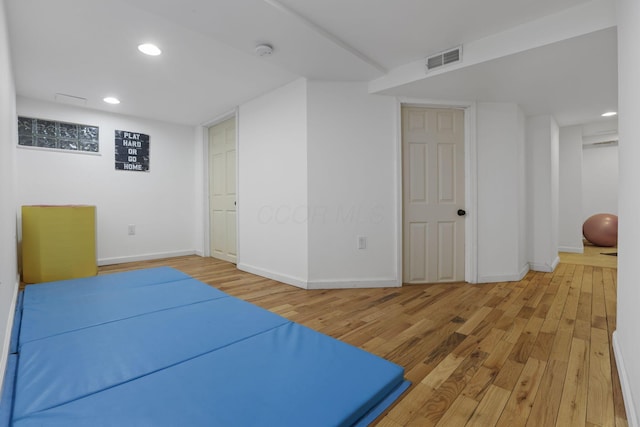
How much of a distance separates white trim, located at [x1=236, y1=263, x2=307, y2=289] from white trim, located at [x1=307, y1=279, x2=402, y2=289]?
0.13 m

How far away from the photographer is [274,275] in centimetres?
344

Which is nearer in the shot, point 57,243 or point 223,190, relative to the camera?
point 57,243

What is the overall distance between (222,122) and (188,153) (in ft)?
3.23

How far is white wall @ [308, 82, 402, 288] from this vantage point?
3.10m

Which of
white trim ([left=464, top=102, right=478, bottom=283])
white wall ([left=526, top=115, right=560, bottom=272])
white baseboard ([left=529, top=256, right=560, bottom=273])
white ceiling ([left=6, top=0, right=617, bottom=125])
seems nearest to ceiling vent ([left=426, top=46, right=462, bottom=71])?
white ceiling ([left=6, top=0, right=617, bottom=125])

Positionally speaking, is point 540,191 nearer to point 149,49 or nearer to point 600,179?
point 600,179

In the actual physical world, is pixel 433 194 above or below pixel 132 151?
below

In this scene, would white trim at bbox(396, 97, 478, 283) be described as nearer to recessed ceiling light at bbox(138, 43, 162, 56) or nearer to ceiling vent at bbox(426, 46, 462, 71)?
ceiling vent at bbox(426, 46, 462, 71)

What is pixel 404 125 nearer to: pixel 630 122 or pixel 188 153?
pixel 630 122

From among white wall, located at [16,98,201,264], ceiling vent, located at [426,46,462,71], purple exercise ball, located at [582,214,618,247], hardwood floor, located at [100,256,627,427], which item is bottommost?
hardwood floor, located at [100,256,627,427]

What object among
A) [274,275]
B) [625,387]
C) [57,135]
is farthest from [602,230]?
[57,135]

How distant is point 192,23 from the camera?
2119 millimetres

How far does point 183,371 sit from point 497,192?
3.49 m

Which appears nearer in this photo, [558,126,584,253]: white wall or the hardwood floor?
the hardwood floor
